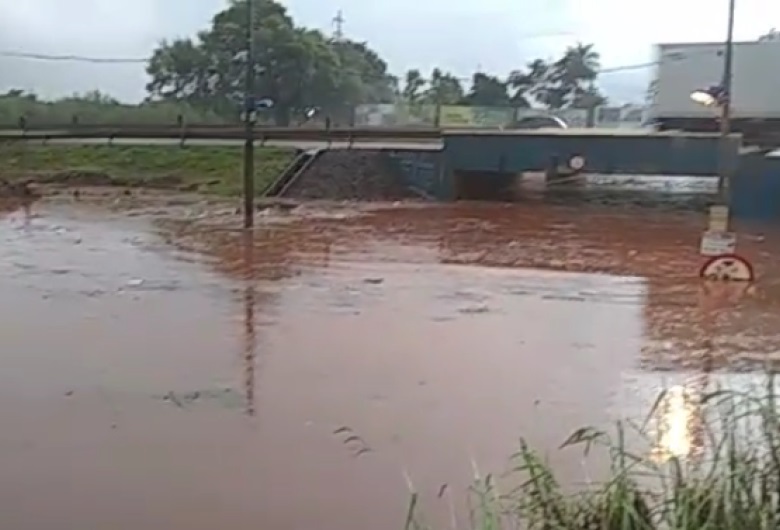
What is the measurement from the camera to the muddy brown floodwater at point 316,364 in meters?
5.56

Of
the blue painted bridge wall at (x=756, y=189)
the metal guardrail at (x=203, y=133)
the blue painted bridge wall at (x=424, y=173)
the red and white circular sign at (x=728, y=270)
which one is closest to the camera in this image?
the red and white circular sign at (x=728, y=270)

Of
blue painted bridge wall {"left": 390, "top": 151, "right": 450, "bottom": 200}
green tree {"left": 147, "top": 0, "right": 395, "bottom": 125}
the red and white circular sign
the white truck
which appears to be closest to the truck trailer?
the white truck

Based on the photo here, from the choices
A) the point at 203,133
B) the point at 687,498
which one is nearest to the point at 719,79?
the point at 203,133

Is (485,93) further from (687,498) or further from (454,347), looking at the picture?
(687,498)

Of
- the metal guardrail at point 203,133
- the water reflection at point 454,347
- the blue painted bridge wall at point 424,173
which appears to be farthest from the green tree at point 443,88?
the water reflection at point 454,347

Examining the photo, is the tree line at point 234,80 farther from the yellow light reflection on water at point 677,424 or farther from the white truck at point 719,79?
the yellow light reflection on water at point 677,424

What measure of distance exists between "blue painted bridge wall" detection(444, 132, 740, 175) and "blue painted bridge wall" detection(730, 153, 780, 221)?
1.74ft

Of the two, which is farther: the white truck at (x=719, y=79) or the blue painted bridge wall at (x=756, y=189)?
the white truck at (x=719, y=79)

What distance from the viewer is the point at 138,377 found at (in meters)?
7.75

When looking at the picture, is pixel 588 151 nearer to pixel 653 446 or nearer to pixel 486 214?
pixel 486 214

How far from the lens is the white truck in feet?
78.7

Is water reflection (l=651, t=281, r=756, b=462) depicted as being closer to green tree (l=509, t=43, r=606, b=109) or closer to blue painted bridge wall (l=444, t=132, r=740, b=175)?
blue painted bridge wall (l=444, t=132, r=740, b=175)

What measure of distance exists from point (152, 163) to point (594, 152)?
10.3 m

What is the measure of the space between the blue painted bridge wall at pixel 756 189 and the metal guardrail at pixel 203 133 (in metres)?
7.09
